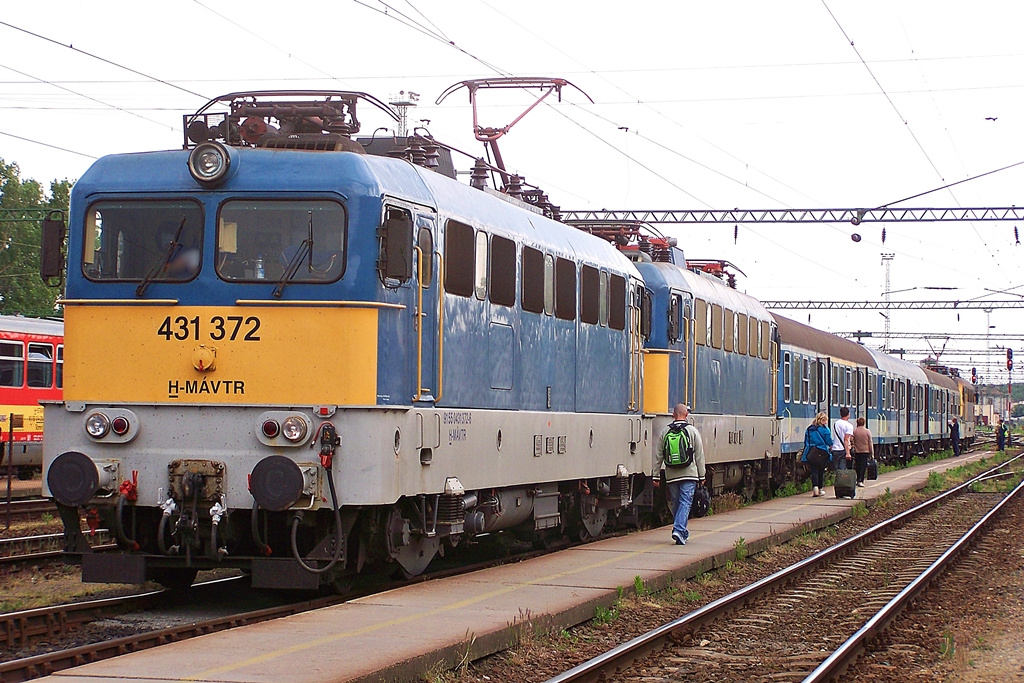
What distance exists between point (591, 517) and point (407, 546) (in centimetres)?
513

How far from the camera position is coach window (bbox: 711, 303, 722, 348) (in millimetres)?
21625

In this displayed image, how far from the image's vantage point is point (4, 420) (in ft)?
89.2

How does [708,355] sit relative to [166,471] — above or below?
above

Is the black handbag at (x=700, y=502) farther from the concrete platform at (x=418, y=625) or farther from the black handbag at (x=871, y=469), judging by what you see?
the black handbag at (x=871, y=469)

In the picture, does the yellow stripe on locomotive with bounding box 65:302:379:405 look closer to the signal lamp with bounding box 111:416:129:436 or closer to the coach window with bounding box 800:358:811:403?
the signal lamp with bounding box 111:416:129:436

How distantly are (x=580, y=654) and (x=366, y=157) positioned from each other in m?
4.22

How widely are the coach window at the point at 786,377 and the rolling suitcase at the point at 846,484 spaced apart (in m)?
2.74

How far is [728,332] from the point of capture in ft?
74.6

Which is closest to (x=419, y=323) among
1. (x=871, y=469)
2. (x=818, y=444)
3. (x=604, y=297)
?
(x=604, y=297)

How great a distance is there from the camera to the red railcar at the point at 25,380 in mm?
27422

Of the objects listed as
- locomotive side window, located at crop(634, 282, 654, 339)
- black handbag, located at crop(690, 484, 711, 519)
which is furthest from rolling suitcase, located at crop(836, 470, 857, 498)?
locomotive side window, located at crop(634, 282, 654, 339)

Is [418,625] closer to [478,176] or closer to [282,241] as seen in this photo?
[282,241]

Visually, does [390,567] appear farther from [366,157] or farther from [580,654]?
[366,157]

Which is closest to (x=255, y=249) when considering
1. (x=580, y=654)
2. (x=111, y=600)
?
(x=111, y=600)
